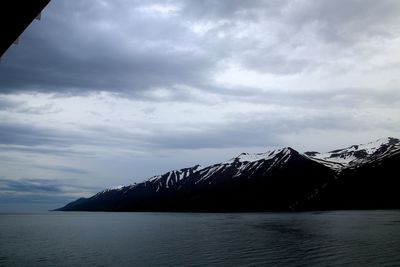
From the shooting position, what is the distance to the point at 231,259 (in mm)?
62125

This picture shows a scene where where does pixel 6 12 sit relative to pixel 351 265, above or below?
above

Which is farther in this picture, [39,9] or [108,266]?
[108,266]

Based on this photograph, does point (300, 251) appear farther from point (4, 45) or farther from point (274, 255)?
point (4, 45)

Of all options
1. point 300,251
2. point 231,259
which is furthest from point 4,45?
point 300,251

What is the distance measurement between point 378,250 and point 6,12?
74.1m

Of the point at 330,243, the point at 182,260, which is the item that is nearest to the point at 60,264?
the point at 182,260

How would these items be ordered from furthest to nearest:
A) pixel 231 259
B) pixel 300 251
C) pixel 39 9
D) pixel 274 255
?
pixel 300 251
pixel 274 255
pixel 231 259
pixel 39 9

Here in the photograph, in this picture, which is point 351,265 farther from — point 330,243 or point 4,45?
point 4,45

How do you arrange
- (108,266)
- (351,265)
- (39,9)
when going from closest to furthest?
(39,9) < (351,265) < (108,266)

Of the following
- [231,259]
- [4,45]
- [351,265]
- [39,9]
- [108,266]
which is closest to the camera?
[39,9]

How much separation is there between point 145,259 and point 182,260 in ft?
22.1

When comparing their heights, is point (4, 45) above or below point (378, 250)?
above

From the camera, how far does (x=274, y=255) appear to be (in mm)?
66938

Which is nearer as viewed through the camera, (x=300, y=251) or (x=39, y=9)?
(x=39, y=9)
